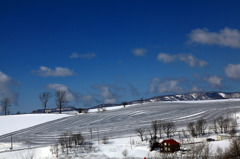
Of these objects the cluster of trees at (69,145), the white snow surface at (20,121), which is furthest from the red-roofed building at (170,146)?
the white snow surface at (20,121)

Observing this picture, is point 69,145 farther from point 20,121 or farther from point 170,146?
point 20,121

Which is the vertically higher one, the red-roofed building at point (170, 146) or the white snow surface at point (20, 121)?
the white snow surface at point (20, 121)

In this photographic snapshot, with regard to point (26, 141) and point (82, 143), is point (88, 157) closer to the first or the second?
point (82, 143)

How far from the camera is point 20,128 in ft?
280

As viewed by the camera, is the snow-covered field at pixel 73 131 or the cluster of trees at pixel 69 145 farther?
the cluster of trees at pixel 69 145

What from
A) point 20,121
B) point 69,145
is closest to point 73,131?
point 69,145

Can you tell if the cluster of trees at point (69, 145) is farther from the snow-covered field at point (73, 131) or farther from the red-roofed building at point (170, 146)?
the red-roofed building at point (170, 146)

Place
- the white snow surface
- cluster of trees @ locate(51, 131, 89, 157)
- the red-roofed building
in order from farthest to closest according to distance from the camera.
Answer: the white snow surface
cluster of trees @ locate(51, 131, 89, 157)
the red-roofed building

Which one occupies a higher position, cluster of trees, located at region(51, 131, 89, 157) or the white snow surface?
the white snow surface

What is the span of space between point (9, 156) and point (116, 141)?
879 inches

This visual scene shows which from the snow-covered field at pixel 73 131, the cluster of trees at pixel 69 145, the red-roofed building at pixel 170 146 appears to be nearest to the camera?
the red-roofed building at pixel 170 146

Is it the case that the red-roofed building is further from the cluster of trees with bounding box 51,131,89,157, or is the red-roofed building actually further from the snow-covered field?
the cluster of trees with bounding box 51,131,89,157

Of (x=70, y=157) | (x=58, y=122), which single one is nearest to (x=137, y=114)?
(x=58, y=122)

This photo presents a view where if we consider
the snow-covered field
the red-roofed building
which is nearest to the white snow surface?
the snow-covered field
